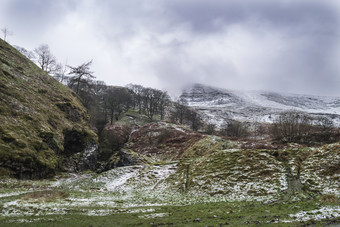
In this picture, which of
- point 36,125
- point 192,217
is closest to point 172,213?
point 192,217

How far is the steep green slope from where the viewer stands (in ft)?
92.9

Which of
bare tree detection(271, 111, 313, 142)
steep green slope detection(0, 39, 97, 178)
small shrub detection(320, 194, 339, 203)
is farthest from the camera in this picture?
bare tree detection(271, 111, 313, 142)

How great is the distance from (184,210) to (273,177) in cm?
1388

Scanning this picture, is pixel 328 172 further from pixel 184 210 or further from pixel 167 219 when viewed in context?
pixel 167 219

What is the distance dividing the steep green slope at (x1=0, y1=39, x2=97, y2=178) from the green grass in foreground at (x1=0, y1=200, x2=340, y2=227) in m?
17.9

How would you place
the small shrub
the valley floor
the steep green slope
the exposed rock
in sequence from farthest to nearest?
the exposed rock → the steep green slope → the small shrub → the valley floor

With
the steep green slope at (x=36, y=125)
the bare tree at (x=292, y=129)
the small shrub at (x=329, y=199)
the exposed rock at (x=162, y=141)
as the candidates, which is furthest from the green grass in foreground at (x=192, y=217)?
the bare tree at (x=292, y=129)

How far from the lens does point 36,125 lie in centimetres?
3459

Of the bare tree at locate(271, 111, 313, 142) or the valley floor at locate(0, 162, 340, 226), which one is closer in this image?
the valley floor at locate(0, 162, 340, 226)

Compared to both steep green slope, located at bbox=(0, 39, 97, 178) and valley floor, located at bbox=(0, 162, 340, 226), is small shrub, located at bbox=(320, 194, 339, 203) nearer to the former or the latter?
valley floor, located at bbox=(0, 162, 340, 226)

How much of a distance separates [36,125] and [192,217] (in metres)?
32.9

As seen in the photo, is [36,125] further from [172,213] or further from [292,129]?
[292,129]

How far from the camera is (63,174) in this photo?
111 feet

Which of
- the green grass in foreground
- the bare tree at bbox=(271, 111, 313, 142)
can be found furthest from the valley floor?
the bare tree at bbox=(271, 111, 313, 142)
